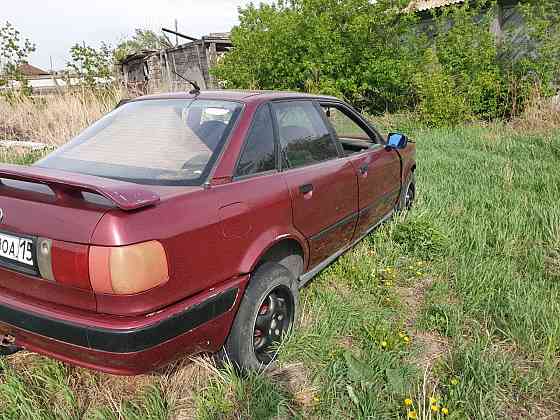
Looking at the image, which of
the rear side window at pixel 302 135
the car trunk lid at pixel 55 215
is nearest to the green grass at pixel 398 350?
the car trunk lid at pixel 55 215

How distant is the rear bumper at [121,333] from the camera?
164 centimetres

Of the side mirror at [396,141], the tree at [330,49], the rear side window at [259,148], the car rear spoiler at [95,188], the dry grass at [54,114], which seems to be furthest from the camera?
the tree at [330,49]

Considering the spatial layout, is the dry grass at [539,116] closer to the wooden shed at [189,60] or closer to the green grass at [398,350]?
the green grass at [398,350]

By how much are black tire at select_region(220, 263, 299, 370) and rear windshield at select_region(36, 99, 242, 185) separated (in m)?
0.64

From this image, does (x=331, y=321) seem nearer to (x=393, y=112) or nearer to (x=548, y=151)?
(x=548, y=151)

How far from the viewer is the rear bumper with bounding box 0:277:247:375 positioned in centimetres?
164

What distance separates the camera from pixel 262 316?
234cm

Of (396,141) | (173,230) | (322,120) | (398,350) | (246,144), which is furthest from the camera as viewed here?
(396,141)

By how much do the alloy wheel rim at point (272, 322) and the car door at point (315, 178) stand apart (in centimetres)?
41

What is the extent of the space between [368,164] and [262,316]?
66.8 inches

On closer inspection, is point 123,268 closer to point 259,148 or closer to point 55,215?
point 55,215

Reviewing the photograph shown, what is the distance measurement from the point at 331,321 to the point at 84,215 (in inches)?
64.5

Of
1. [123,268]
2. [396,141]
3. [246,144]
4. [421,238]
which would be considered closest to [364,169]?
[396,141]

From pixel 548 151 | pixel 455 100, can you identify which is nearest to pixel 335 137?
pixel 548 151
